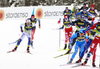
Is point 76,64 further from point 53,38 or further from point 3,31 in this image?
point 3,31

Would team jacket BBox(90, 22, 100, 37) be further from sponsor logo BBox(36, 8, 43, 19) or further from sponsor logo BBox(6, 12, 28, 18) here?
sponsor logo BBox(6, 12, 28, 18)

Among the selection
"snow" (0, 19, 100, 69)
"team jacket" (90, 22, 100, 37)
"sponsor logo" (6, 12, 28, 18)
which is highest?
"team jacket" (90, 22, 100, 37)

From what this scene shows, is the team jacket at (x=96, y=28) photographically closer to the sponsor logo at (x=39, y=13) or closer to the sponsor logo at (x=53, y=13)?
the sponsor logo at (x=53, y=13)

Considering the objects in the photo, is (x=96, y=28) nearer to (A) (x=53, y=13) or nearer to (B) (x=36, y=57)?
(B) (x=36, y=57)

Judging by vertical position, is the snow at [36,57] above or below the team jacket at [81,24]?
below

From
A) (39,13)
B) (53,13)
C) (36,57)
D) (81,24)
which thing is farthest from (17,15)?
(81,24)

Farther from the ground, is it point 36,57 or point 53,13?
point 53,13

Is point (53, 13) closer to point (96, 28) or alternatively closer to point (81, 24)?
point (81, 24)

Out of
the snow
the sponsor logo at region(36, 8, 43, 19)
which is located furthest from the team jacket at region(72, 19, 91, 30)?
the sponsor logo at region(36, 8, 43, 19)

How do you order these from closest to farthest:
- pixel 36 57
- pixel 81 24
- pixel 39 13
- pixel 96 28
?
pixel 96 28
pixel 81 24
pixel 36 57
pixel 39 13

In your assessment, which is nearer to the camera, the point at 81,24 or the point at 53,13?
the point at 81,24

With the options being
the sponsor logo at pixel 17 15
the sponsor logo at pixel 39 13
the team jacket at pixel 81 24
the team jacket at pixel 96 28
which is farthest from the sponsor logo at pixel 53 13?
the team jacket at pixel 96 28

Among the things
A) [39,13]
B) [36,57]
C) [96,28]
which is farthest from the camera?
[39,13]

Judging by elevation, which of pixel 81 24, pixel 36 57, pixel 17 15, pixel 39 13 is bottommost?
pixel 36 57
